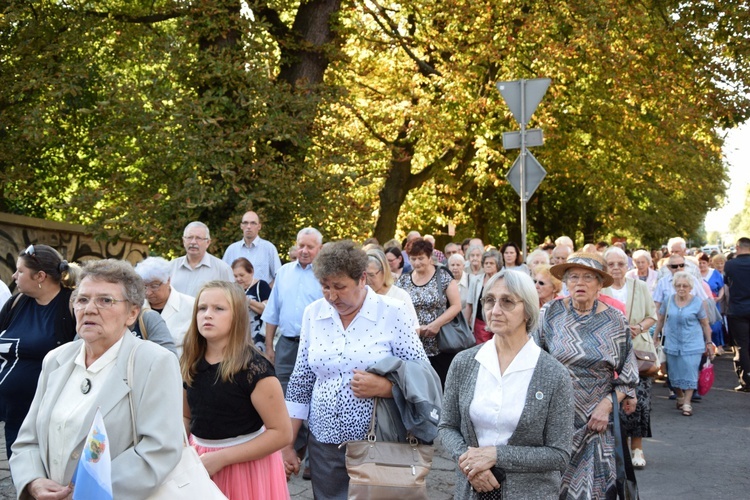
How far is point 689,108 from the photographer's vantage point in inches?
737

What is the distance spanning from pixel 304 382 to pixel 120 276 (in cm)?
151

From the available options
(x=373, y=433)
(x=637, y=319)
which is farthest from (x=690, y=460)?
(x=373, y=433)

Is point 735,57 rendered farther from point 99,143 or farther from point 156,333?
point 156,333

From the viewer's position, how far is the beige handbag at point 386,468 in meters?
4.78

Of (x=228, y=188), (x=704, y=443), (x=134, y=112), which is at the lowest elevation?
(x=704, y=443)

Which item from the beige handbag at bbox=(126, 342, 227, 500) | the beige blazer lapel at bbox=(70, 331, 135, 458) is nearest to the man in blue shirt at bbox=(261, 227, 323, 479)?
the beige handbag at bbox=(126, 342, 227, 500)

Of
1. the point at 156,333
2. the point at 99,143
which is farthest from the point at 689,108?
the point at 156,333

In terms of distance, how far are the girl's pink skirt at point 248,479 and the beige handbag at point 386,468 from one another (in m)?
0.38

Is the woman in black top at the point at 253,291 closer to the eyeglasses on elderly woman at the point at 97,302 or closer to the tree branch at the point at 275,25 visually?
the tree branch at the point at 275,25

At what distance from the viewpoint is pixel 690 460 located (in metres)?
9.38

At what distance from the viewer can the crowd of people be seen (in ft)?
12.6

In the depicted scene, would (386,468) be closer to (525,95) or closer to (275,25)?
(525,95)

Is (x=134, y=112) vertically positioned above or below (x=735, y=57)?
below

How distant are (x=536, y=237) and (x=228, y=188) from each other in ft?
80.2
